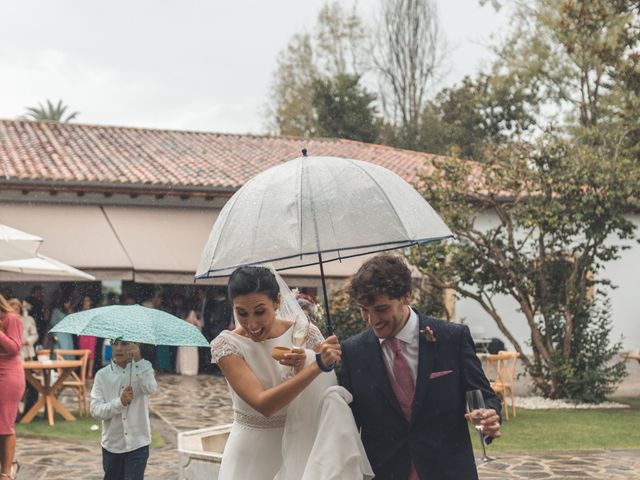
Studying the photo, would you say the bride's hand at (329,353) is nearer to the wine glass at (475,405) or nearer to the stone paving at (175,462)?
the wine glass at (475,405)

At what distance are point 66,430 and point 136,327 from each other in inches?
275

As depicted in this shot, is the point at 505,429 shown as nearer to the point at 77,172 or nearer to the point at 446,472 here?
the point at 446,472

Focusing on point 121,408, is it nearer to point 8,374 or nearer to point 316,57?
point 8,374

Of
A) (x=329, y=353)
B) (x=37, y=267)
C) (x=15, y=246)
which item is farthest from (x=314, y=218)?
(x=37, y=267)

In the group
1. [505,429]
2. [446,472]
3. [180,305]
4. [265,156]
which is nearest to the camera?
[446,472]

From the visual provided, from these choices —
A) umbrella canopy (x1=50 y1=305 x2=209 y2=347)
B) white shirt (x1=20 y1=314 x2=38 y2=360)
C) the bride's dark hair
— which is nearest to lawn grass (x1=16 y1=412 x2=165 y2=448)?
white shirt (x1=20 y1=314 x2=38 y2=360)

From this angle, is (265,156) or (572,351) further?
(265,156)

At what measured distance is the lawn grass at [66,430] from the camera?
441 inches

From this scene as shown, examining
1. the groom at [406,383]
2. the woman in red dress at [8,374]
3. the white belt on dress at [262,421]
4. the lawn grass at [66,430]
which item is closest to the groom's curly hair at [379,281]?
the groom at [406,383]

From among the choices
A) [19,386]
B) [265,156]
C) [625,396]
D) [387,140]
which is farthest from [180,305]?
[387,140]

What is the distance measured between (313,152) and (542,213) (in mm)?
13615

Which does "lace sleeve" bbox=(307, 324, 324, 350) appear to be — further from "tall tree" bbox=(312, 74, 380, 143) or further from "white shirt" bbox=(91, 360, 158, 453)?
"tall tree" bbox=(312, 74, 380, 143)

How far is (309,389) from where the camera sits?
3447 millimetres

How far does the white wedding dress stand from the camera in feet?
10.9
